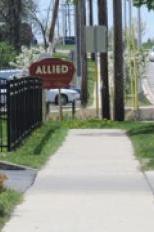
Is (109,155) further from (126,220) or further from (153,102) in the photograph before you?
(153,102)

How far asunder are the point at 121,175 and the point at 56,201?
2.77m

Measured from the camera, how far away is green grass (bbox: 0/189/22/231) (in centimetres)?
951

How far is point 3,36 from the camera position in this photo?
77625mm

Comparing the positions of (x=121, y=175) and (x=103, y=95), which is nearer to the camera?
(x=121, y=175)

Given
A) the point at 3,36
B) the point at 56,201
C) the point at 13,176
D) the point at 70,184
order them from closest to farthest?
the point at 56,201
the point at 70,184
the point at 13,176
the point at 3,36

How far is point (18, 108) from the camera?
60.6ft

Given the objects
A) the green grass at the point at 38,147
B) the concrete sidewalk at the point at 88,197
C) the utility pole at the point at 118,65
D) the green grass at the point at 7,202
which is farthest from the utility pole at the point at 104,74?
the green grass at the point at 7,202

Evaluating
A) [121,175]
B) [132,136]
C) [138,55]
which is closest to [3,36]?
[138,55]

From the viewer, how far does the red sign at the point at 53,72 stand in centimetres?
2677

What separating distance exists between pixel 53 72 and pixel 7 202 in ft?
55.5

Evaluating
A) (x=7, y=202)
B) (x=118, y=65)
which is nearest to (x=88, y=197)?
(x=7, y=202)

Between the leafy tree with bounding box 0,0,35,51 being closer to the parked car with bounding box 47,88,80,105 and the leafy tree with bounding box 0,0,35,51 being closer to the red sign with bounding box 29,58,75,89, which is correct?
the parked car with bounding box 47,88,80,105

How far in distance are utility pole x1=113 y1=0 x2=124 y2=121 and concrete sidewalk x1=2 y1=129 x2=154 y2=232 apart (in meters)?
10.6

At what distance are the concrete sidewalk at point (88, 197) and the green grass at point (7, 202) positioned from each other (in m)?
0.08
